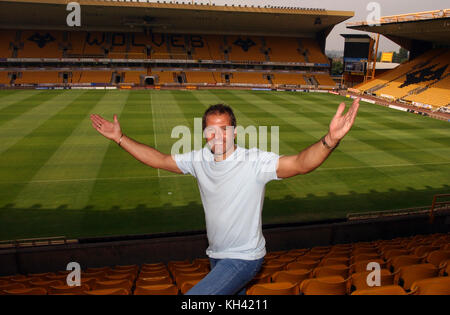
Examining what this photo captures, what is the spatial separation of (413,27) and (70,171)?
42940mm

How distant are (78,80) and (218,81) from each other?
914 inches

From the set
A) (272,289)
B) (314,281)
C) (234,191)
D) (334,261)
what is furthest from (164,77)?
(234,191)

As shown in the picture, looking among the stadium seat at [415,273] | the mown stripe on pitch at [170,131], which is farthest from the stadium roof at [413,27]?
the stadium seat at [415,273]

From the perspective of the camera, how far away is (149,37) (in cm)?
6412

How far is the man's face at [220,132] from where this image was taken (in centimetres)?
246

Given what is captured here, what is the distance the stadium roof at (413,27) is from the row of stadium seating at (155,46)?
18.3 m

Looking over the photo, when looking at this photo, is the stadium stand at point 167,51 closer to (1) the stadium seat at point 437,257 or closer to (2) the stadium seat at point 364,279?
(1) the stadium seat at point 437,257

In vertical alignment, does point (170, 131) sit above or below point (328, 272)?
above

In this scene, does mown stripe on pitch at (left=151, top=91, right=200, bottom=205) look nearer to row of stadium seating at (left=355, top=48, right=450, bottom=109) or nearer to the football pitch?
the football pitch

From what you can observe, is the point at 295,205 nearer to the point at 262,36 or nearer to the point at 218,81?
the point at 218,81

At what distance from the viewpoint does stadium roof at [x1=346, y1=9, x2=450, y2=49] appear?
36.1m

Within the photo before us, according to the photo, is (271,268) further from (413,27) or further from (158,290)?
(413,27)

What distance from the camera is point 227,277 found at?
7.70 ft
